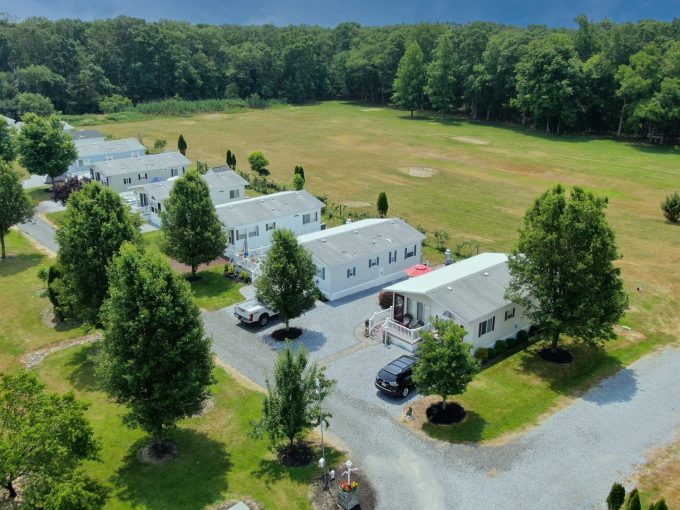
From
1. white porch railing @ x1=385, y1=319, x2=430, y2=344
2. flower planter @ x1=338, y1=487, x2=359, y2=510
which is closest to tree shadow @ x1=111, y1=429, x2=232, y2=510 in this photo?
flower planter @ x1=338, y1=487, x2=359, y2=510

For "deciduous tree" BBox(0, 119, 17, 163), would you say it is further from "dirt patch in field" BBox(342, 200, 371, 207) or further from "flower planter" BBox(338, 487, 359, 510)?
"flower planter" BBox(338, 487, 359, 510)

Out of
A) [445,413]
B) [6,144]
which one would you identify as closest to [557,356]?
[445,413]

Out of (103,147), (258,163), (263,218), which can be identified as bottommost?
(263,218)

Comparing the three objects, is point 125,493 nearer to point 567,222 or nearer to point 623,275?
point 567,222

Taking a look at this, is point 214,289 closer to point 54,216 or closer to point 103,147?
point 54,216

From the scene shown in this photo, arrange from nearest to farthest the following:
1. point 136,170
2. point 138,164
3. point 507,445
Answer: point 507,445 → point 136,170 → point 138,164

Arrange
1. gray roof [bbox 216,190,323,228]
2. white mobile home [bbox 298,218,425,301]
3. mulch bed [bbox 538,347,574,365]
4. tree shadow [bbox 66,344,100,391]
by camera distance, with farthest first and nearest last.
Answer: gray roof [bbox 216,190,323,228] → white mobile home [bbox 298,218,425,301] → mulch bed [bbox 538,347,574,365] → tree shadow [bbox 66,344,100,391]

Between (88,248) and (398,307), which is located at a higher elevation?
(88,248)

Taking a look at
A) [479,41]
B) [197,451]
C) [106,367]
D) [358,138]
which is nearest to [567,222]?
[197,451]
